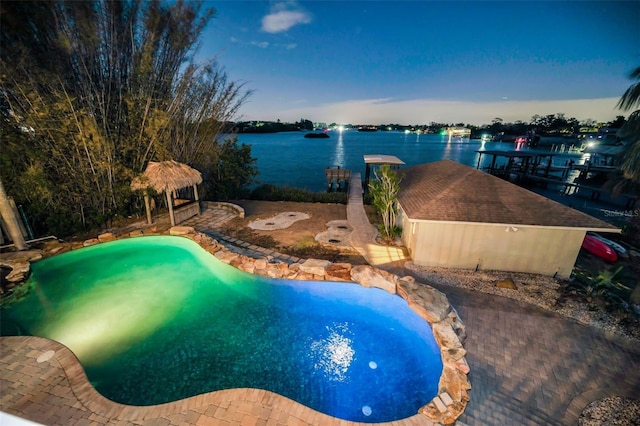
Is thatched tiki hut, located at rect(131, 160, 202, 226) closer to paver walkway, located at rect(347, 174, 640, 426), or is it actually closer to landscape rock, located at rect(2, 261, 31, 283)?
landscape rock, located at rect(2, 261, 31, 283)

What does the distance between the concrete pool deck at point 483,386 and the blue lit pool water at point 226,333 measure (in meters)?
0.56

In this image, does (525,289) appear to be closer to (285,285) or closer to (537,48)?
(285,285)

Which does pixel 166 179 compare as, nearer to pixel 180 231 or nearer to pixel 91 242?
pixel 180 231

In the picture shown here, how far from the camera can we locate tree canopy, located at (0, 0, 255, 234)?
722 centimetres

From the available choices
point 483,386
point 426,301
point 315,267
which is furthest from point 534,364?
point 315,267

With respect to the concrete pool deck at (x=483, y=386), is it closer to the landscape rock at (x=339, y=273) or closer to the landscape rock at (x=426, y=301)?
the landscape rock at (x=426, y=301)

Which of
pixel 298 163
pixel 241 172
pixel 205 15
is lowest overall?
pixel 298 163

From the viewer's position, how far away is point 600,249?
8.95 metres

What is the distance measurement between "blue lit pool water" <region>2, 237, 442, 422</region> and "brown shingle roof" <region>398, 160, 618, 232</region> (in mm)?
3220

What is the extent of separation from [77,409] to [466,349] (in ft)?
21.5

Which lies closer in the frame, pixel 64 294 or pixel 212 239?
pixel 64 294

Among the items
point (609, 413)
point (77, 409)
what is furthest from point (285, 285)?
point (609, 413)

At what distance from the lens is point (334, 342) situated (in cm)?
548

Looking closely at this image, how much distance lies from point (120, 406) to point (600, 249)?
556 inches
